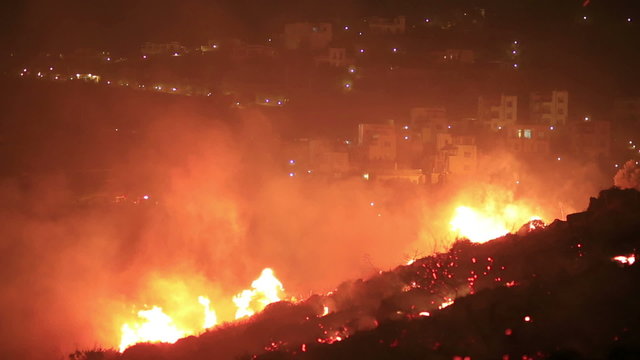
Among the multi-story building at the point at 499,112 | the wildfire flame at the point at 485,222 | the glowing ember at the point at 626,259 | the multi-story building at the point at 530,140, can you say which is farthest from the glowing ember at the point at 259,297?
the multi-story building at the point at 499,112

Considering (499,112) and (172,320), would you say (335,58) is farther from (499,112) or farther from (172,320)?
(172,320)

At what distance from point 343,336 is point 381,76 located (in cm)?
3295

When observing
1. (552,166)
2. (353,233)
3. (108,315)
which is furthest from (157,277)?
(552,166)

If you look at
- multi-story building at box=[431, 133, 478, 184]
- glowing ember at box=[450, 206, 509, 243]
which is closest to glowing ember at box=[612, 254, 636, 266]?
glowing ember at box=[450, 206, 509, 243]

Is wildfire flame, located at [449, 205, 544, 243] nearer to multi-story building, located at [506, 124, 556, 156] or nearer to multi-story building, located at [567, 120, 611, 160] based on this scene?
multi-story building, located at [506, 124, 556, 156]

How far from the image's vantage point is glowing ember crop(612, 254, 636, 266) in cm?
1022

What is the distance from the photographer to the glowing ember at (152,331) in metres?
15.7

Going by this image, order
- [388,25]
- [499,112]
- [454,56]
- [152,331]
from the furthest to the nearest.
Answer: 1. [388,25]
2. [454,56]
3. [499,112]
4. [152,331]

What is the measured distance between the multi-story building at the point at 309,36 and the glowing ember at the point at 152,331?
A: 106 ft

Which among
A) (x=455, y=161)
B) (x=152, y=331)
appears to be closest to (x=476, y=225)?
(x=455, y=161)

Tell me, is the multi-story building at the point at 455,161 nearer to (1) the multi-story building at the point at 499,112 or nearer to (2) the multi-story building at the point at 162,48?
A: (1) the multi-story building at the point at 499,112

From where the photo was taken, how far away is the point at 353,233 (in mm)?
26750

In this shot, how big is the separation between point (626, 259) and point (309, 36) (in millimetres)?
37969

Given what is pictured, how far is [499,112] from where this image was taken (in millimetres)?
34969
